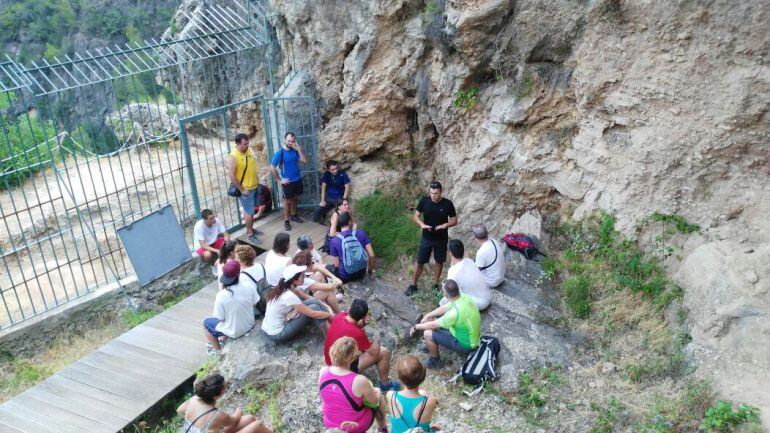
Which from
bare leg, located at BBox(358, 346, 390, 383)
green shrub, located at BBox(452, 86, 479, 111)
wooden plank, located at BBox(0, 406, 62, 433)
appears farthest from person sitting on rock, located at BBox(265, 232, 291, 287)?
green shrub, located at BBox(452, 86, 479, 111)

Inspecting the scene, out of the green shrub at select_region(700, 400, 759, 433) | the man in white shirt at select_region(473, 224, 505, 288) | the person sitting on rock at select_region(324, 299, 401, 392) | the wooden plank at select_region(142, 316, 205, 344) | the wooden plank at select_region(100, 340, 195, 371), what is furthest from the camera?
the man in white shirt at select_region(473, 224, 505, 288)

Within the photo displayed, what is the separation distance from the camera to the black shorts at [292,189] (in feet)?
31.9

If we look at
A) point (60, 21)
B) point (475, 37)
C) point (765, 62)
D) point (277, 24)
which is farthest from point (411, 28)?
point (60, 21)

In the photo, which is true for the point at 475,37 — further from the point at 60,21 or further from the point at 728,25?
the point at 60,21

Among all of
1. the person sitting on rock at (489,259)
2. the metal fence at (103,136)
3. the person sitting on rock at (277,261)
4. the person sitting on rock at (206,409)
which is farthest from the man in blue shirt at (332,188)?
the person sitting on rock at (206,409)

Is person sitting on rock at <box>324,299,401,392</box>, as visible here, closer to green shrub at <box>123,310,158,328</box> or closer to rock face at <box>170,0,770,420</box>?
rock face at <box>170,0,770,420</box>

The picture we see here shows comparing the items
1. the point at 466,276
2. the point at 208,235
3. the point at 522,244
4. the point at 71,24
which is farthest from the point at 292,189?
the point at 71,24

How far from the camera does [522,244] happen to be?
8.50 meters

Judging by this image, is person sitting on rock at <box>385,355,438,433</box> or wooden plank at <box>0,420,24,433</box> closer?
person sitting on rock at <box>385,355,438,433</box>

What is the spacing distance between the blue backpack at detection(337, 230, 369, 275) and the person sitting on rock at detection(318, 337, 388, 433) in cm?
308

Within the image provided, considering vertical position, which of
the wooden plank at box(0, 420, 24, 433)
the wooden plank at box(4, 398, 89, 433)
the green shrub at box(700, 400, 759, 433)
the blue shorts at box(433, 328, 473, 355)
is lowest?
the wooden plank at box(0, 420, 24, 433)

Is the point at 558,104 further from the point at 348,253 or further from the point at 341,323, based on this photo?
the point at 341,323

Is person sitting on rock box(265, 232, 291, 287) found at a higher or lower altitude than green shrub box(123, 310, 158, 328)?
higher

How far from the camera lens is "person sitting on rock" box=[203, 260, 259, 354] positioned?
6.11 m
